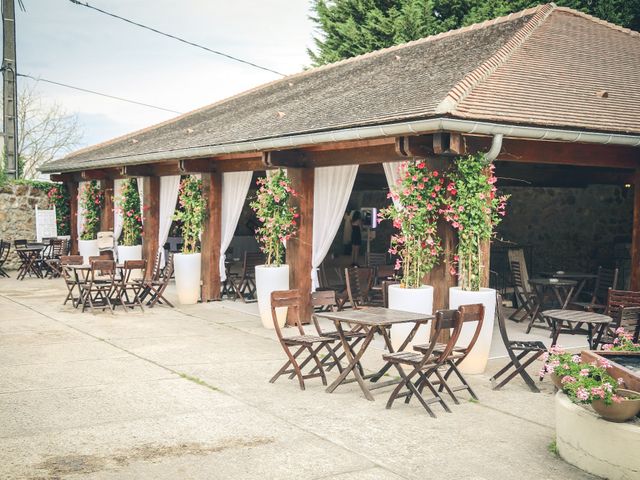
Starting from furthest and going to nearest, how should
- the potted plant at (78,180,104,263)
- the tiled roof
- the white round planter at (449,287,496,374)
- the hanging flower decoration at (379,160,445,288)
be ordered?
the potted plant at (78,180,104,263)
the tiled roof
the hanging flower decoration at (379,160,445,288)
the white round planter at (449,287,496,374)

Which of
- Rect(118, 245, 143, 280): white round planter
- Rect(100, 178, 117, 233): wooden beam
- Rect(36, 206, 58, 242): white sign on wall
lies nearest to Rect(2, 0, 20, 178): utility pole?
Rect(36, 206, 58, 242): white sign on wall

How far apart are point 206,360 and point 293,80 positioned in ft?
30.0

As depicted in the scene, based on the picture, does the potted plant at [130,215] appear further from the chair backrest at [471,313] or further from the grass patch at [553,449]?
the grass patch at [553,449]

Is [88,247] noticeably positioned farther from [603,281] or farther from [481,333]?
[481,333]

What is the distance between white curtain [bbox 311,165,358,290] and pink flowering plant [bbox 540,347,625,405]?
5416mm

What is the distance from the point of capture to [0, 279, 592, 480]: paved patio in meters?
4.48

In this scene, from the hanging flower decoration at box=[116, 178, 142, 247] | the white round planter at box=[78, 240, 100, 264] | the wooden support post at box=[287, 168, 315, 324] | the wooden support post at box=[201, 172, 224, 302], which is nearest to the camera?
the wooden support post at box=[287, 168, 315, 324]

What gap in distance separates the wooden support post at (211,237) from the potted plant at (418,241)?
5094mm

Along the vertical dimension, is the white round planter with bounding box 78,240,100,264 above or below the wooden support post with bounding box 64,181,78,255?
below

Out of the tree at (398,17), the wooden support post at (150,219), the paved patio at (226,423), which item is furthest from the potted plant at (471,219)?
the tree at (398,17)

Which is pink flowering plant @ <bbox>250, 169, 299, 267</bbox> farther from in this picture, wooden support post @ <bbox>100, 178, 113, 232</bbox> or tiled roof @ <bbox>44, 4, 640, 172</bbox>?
wooden support post @ <bbox>100, 178, 113, 232</bbox>

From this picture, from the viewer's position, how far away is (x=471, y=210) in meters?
7.39

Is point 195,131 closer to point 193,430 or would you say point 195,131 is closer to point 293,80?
point 293,80

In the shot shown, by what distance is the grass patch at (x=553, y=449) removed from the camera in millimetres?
4817
